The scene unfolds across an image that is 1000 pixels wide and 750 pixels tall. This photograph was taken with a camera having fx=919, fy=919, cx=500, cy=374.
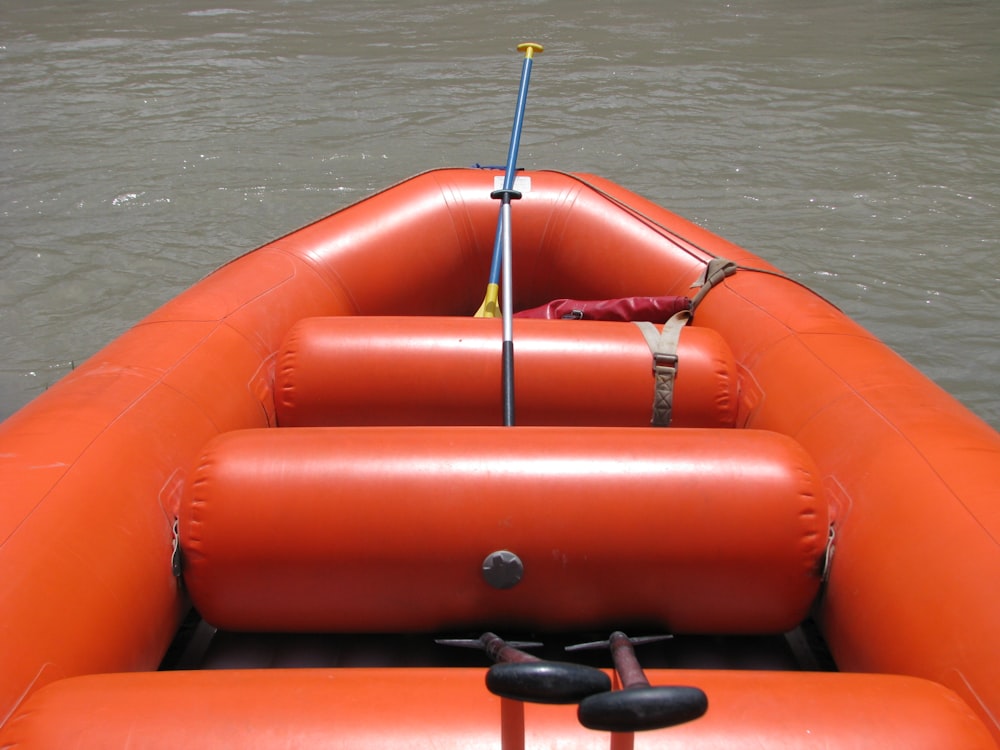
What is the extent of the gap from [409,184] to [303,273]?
69 cm

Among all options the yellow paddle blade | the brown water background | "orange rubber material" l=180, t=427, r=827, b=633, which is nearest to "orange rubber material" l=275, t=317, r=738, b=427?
"orange rubber material" l=180, t=427, r=827, b=633

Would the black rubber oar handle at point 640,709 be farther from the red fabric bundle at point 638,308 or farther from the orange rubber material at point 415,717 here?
the red fabric bundle at point 638,308

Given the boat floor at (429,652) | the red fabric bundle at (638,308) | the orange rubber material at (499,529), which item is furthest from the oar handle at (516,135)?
the boat floor at (429,652)

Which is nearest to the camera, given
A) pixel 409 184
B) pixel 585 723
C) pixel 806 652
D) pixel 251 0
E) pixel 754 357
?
pixel 585 723

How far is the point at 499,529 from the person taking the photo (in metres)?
1.66

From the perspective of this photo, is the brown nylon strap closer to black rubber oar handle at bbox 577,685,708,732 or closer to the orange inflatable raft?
the orange inflatable raft

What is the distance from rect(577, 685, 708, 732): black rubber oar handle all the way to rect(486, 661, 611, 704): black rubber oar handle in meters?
0.03

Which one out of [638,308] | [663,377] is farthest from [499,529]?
[638,308]

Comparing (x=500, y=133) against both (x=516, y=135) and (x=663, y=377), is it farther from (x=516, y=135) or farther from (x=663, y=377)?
(x=663, y=377)

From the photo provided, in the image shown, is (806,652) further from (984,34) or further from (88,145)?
(984,34)

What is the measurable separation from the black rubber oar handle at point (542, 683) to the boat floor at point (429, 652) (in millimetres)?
878

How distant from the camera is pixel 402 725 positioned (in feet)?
4.19

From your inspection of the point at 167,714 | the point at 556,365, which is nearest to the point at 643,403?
the point at 556,365

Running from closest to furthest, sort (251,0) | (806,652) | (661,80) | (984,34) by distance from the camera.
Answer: (806,652), (661,80), (984,34), (251,0)
